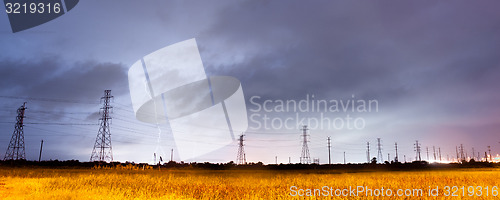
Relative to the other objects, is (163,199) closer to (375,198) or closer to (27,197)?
(27,197)

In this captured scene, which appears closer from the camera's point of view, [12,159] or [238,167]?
[12,159]

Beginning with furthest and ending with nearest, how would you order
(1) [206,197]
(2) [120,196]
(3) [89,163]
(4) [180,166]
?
1. (4) [180,166]
2. (3) [89,163]
3. (1) [206,197]
4. (2) [120,196]

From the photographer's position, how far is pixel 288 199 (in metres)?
14.7

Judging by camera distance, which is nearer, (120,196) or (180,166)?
(120,196)

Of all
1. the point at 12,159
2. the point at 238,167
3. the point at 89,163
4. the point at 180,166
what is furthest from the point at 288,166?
the point at 12,159

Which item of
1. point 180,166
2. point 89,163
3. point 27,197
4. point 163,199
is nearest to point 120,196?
point 163,199

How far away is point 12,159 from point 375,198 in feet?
214

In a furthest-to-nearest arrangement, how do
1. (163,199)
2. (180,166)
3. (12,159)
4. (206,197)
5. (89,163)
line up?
(180,166), (89,163), (12,159), (206,197), (163,199)

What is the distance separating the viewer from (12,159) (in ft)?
206

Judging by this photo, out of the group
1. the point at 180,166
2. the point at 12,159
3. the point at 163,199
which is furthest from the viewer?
the point at 180,166

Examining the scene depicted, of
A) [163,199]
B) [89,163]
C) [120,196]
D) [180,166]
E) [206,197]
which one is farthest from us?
[180,166]

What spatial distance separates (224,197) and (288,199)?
3.23 m

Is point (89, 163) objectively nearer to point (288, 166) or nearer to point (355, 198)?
point (288, 166)

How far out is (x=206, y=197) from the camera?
1616 cm
